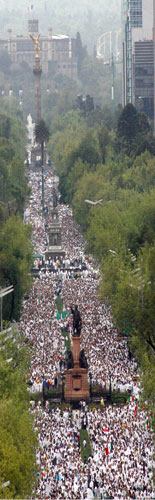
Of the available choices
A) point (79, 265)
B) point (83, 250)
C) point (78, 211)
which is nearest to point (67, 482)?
point (79, 265)

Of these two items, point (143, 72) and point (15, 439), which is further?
point (143, 72)

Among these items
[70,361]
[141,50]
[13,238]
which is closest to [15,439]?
[70,361]

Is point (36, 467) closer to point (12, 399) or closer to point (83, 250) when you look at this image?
point (12, 399)

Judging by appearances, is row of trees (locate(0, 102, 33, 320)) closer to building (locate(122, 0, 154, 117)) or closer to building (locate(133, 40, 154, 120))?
building (locate(133, 40, 154, 120))

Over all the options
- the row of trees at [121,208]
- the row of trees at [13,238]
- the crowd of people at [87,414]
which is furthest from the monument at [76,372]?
the row of trees at [13,238]

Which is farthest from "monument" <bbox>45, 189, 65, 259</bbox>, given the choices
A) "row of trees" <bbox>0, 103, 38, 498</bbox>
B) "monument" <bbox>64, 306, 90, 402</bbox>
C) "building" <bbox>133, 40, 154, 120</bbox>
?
"building" <bbox>133, 40, 154, 120</bbox>

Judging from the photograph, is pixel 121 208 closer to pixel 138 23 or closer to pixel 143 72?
pixel 143 72
